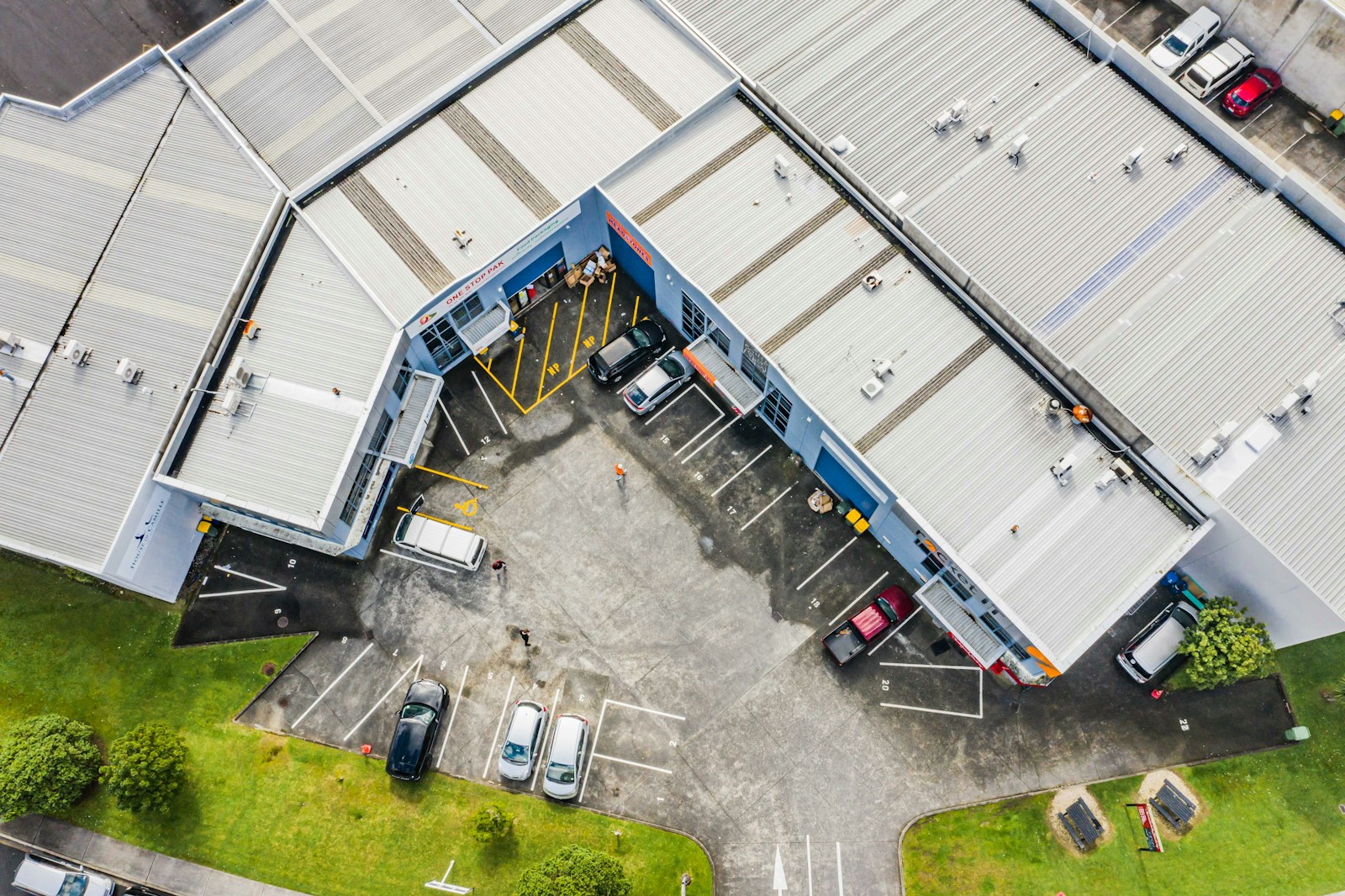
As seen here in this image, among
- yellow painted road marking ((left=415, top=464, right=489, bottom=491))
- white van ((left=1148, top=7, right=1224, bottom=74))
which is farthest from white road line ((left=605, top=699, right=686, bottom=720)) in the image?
white van ((left=1148, top=7, right=1224, bottom=74))

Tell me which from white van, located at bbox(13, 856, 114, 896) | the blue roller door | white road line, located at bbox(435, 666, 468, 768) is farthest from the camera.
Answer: the blue roller door

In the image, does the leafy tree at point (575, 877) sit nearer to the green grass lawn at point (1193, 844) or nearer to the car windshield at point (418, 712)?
the car windshield at point (418, 712)

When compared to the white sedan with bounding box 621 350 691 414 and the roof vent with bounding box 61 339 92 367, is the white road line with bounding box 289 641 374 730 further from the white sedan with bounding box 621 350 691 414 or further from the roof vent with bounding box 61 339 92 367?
the roof vent with bounding box 61 339 92 367

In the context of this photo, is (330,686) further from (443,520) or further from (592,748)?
(592,748)

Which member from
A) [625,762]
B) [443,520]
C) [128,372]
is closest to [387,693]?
[443,520]

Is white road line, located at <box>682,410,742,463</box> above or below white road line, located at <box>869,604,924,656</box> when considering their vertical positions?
above

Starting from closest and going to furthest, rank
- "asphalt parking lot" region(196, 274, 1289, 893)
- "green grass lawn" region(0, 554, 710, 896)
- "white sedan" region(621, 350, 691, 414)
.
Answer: "green grass lawn" region(0, 554, 710, 896), "asphalt parking lot" region(196, 274, 1289, 893), "white sedan" region(621, 350, 691, 414)


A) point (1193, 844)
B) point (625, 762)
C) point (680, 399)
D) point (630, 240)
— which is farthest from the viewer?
point (680, 399)

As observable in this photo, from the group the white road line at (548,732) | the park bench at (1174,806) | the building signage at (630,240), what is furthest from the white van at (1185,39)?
the white road line at (548,732)
